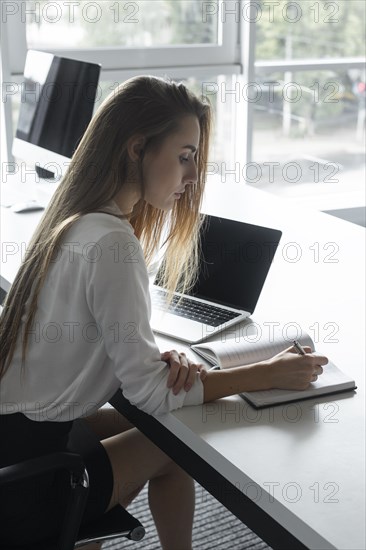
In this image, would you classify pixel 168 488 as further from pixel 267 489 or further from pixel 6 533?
pixel 267 489

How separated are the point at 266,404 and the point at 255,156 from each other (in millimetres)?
3228

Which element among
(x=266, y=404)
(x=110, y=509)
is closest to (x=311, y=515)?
(x=266, y=404)

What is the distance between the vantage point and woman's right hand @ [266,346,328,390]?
4.78 feet

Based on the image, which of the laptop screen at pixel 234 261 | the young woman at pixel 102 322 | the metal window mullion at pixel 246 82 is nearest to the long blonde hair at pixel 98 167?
the young woman at pixel 102 322

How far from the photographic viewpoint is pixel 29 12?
373cm

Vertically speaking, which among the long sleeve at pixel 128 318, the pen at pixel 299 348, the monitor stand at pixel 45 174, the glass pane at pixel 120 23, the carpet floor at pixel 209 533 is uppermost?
the glass pane at pixel 120 23

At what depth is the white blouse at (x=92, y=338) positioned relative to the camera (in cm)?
137

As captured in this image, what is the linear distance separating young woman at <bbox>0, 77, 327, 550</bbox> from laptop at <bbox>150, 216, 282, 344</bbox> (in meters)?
0.27

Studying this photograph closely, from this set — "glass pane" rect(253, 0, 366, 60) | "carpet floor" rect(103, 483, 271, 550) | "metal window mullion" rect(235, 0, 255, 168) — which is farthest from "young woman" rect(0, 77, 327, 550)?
"glass pane" rect(253, 0, 366, 60)

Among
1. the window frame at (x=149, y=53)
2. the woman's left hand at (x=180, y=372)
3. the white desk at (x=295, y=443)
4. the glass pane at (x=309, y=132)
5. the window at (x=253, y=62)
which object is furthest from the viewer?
the glass pane at (x=309, y=132)

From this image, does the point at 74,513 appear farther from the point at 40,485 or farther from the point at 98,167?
the point at 98,167

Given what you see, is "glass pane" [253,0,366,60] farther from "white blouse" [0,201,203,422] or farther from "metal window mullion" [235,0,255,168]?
"white blouse" [0,201,203,422]

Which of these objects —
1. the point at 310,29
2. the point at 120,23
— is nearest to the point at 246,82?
the point at 310,29

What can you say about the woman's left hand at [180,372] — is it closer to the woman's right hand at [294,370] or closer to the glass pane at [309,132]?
the woman's right hand at [294,370]
